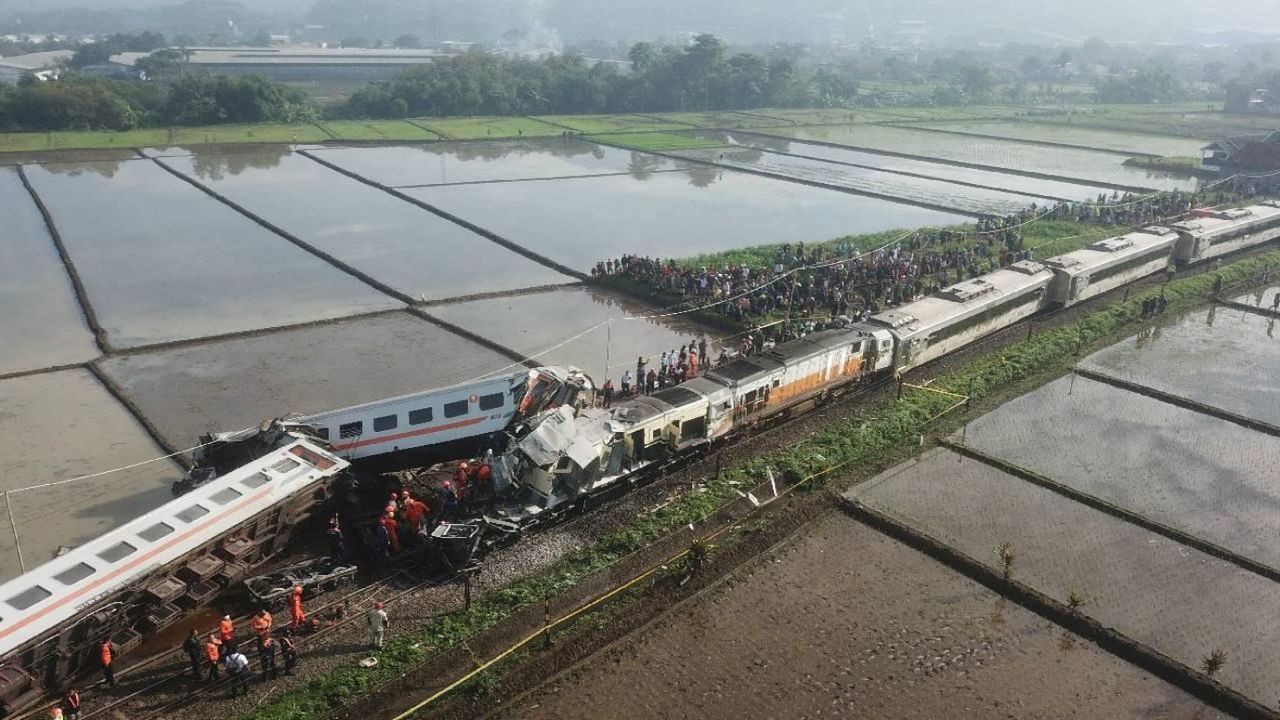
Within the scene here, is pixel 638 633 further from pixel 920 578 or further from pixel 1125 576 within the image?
A: pixel 1125 576

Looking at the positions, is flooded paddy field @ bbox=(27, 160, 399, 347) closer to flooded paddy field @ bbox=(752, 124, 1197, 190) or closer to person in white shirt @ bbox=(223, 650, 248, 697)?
person in white shirt @ bbox=(223, 650, 248, 697)

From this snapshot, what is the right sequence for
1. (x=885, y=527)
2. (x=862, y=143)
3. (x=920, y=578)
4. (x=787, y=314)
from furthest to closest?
1. (x=862, y=143)
2. (x=787, y=314)
3. (x=885, y=527)
4. (x=920, y=578)

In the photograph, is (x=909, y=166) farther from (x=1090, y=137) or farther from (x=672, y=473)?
(x=672, y=473)

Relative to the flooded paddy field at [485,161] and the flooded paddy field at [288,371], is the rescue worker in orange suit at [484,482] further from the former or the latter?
the flooded paddy field at [485,161]

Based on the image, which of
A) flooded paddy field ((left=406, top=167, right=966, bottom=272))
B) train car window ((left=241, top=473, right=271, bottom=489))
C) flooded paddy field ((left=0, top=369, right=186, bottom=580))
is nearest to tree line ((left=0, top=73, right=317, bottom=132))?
flooded paddy field ((left=406, top=167, right=966, bottom=272))

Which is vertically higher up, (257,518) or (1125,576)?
(257,518)

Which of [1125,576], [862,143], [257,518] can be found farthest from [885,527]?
[862,143]
